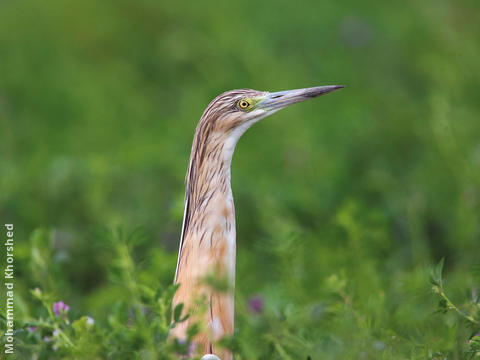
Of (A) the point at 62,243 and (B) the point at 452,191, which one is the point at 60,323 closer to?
(A) the point at 62,243

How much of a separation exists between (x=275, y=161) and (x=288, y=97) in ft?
11.6

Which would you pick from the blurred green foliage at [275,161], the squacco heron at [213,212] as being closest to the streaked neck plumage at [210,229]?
the squacco heron at [213,212]

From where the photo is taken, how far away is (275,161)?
6.04 metres

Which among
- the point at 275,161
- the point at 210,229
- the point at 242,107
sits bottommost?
the point at 210,229

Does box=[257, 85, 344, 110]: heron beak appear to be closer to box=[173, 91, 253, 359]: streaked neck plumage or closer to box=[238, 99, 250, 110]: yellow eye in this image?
box=[238, 99, 250, 110]: yellow eye

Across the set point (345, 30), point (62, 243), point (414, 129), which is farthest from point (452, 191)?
point (345, 30)

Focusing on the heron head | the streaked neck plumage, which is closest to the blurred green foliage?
the streaked neck plumage

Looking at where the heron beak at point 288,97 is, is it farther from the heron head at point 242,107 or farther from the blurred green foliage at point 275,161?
the blurred green foliage at point 275,161

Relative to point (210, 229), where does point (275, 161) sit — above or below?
above

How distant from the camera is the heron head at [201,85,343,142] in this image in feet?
7.96

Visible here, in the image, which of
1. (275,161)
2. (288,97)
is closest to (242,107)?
(288,97)

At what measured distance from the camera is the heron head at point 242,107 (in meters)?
2.43

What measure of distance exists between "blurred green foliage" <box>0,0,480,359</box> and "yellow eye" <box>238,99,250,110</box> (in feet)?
1.96

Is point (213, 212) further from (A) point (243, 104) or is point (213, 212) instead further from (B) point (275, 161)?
(B) point (275, 161)
